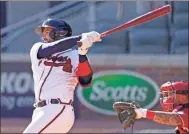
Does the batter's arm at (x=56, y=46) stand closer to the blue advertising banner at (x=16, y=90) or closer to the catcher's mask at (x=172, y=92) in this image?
the catcher's mask at (x=172, y=92)

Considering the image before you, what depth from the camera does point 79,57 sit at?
19.0 feet

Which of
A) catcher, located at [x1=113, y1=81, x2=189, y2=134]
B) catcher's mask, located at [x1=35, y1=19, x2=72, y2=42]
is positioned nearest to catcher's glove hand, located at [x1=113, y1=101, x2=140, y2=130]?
catcher, located at [x1=113, y1=81, x2=189, y2=134]

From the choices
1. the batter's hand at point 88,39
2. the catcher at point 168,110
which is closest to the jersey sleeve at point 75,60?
the batter's hand at point 88,39

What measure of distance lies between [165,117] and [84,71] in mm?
707

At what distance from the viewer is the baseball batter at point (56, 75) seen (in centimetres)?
577

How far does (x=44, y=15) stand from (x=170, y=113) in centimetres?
Result: 839

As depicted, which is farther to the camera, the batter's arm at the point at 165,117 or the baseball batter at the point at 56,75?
the baseball batter at the point at 56,75

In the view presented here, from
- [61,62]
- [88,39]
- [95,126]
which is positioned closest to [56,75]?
[61,62]

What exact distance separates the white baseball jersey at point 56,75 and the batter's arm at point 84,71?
7 cm

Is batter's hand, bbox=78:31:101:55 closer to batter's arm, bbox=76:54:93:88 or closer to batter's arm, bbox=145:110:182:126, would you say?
Result: batter's arm, bbox=76:54:93:88

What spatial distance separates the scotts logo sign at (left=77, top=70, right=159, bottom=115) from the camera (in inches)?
509

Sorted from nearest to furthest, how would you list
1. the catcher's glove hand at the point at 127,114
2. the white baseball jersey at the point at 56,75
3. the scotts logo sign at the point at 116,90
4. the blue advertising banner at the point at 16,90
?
the catcher's glove hand at the point at 127,114 → the white baseball jersey at the point at 56,75 → the scotts logo sign at the point at 116,90 → the blue advertising banner at the point at 16,90

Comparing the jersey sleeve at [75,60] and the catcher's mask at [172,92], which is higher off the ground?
the jersey sleeve at [75,60]

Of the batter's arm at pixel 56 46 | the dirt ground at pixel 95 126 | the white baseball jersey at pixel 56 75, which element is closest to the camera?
the batter's arm at pixel 56 46
